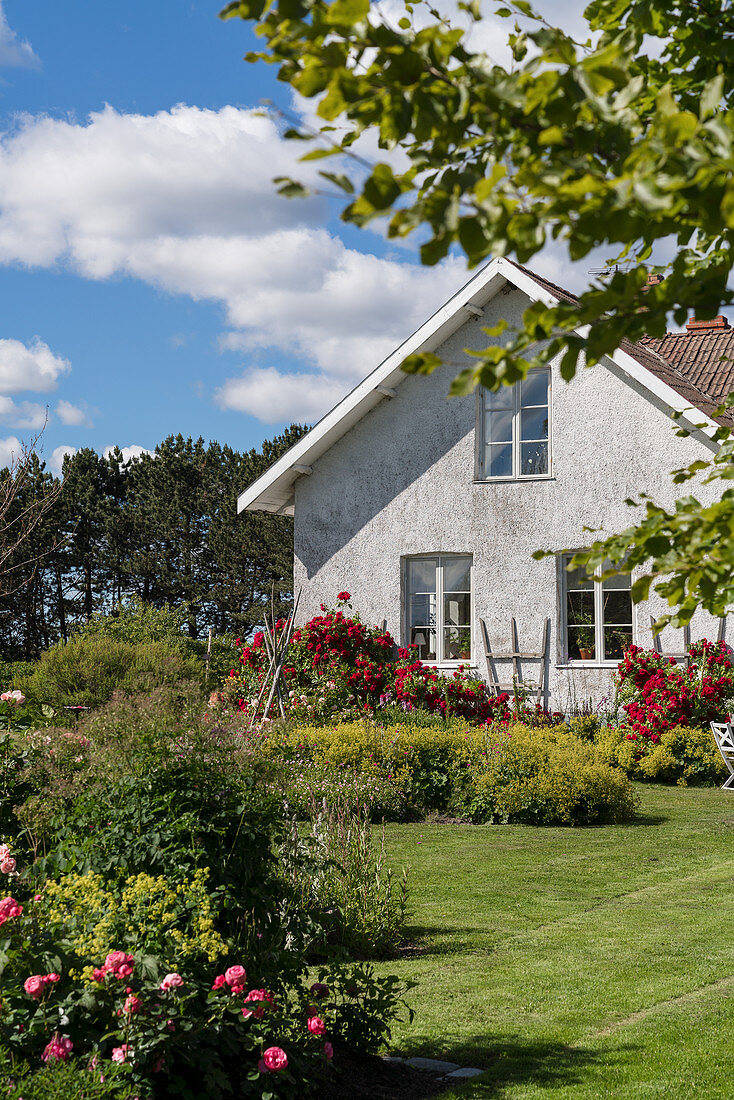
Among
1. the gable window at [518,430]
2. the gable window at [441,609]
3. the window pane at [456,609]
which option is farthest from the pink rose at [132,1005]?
the gable window at [518,430]

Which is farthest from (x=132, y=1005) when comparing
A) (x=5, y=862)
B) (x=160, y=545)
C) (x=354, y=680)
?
(x=160, y=545)

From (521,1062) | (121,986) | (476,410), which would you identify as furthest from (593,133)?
(476,410)

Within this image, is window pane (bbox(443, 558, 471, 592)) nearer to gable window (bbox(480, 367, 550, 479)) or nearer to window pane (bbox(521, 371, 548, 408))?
gable window (bbox(480, 367, 550, 479))

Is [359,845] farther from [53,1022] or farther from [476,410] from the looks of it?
[476,410]

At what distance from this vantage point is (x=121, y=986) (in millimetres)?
3297

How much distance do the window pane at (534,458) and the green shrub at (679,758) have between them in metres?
4.33

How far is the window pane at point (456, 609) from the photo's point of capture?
16.4 metres

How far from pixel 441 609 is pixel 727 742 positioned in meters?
4.90

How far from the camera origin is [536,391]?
16266 mm

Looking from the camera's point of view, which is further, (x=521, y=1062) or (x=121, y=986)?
(x=521, y=1062)

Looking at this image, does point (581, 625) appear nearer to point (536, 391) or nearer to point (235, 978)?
point (536, 391)

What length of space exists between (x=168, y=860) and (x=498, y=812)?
7149 mm

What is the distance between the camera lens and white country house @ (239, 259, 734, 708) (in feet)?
50.4

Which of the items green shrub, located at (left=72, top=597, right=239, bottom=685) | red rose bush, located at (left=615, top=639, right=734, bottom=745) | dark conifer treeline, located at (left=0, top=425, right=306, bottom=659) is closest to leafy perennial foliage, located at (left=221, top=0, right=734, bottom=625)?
red rose bush, located at (left=615, top=639, right=734, bottom=745)
